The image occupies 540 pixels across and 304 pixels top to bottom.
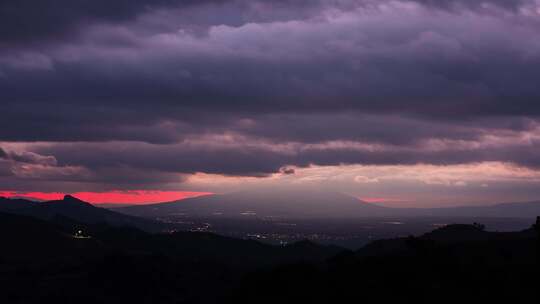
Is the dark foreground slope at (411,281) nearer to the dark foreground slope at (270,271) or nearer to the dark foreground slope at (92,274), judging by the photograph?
the dark foreground slope at (270,271)

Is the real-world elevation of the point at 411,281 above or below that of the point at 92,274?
above

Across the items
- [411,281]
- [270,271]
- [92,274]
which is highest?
[270,271]

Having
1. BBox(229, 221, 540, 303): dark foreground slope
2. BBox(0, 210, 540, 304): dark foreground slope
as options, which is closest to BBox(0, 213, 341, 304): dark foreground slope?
BBox(0, 210, 540, 304): dark foreground slope

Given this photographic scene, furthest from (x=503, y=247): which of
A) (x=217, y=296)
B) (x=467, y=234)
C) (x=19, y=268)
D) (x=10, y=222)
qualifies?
(x=10, y=222)

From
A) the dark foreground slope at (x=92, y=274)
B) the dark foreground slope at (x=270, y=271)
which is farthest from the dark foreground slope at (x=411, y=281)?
the dark foreground slope at (x=92, y=274)

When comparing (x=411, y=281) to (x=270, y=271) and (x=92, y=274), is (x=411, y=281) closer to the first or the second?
(x=270, y=271)

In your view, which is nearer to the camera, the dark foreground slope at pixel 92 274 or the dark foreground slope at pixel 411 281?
the dark foreground slope at pixel 411 281

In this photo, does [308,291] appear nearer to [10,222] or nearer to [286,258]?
[286,258]

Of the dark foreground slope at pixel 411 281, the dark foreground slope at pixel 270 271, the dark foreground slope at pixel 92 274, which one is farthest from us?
the dark foreground slope at pixel 92 274

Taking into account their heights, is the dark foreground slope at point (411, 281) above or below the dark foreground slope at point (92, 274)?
above

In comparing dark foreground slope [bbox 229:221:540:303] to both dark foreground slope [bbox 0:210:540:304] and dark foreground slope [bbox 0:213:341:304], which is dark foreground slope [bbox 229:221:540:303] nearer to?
dark foreground slope [bbox 0:210:540:304]

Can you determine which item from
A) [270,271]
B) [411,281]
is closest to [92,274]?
[270,271]

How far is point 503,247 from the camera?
94.6m

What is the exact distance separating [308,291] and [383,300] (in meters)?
8.37
